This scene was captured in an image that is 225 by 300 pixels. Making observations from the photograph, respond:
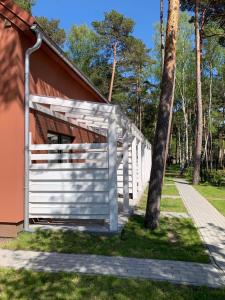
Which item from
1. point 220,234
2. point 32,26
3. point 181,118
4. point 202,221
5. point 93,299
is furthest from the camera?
point 181,118

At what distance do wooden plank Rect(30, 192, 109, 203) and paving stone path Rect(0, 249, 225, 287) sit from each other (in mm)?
1587

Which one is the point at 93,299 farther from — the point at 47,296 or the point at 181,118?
the point at 181,118

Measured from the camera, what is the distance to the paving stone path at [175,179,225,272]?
6.73m

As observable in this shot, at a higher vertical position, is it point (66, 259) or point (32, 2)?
point (32, 2)

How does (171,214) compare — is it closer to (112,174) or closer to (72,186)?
(112,174)

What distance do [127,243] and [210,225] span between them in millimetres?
3060

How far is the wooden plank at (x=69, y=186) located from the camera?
24.9ft

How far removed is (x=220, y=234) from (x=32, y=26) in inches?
232

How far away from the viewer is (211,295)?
472 cm

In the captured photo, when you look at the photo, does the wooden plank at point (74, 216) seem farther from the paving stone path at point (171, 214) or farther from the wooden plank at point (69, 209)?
the paving stone path at point (171, 214)

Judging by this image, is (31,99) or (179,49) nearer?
(31,99)

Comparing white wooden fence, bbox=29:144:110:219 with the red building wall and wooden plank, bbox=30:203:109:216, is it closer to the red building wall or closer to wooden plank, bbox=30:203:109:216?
wooden plank, bbox=30:203:109:216

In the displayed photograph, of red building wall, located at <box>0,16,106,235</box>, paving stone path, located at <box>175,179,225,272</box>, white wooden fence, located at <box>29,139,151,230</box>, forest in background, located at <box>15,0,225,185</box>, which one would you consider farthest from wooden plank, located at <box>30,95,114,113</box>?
forest in background, located at <box>15,0,225,185</box>

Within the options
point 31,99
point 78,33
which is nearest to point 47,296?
point 31,99
